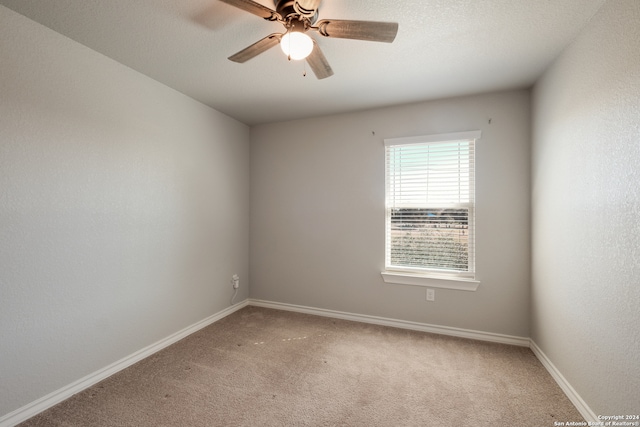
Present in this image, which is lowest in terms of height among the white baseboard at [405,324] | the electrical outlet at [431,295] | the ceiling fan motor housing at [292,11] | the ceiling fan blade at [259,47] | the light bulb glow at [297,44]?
the white baseboard at [405,324]

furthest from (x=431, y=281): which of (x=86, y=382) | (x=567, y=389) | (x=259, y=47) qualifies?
(x=86, y=382)

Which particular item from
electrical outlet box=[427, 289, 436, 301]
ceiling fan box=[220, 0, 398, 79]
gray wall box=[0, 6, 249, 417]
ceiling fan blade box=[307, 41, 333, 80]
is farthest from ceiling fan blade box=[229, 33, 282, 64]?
electrical outlet box=[427, 289, 436, 301]

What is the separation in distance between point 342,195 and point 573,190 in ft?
6.52

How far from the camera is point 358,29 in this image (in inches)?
56.1

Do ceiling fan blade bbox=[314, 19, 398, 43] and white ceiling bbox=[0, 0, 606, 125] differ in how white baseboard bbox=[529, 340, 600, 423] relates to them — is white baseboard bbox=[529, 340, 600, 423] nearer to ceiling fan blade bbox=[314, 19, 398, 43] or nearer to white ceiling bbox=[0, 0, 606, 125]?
white ceiling bbox=[0, 0, 606, 125]

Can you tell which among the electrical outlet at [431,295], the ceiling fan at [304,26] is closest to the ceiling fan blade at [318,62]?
the ceiling fan at [304,26]

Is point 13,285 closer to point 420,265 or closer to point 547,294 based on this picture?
point 420,265

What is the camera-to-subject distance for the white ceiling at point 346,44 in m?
1.57

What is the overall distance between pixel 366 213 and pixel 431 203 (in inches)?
27.2

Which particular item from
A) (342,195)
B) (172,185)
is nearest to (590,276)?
(342,195)

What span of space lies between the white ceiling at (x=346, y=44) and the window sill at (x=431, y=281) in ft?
6.00

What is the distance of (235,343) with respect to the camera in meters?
2.57

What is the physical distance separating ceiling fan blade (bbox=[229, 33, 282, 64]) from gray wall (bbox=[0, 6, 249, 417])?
119 cm

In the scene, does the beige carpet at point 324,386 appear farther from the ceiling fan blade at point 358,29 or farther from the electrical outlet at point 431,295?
the ceiling fan blade at point 358,29
